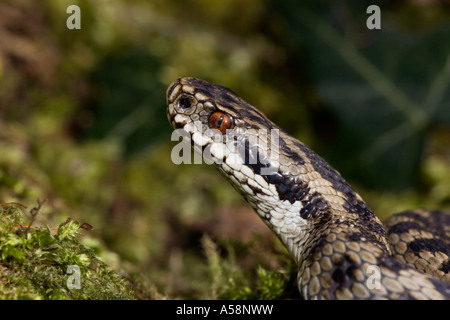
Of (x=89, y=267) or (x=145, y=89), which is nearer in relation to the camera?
(x=89, y=267)

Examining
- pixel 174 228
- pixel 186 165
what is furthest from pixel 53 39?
pixel 174 228

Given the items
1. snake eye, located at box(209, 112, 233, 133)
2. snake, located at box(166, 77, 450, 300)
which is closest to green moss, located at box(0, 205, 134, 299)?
snake, located at box(166, 77, 450, 300)

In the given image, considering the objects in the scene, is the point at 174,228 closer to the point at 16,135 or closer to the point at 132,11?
the point at 16,135

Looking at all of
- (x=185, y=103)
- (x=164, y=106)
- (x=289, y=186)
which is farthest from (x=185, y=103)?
(x=164, y=106)

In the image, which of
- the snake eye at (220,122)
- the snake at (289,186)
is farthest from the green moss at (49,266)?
the snake eye at (220,122)

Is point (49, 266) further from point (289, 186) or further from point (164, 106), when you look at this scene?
point (164, 106)

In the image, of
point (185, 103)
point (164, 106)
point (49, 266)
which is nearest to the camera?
point (49, 266)

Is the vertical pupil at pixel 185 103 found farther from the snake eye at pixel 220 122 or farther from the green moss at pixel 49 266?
the green moss at pixel 49 266
